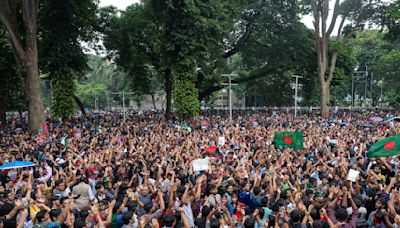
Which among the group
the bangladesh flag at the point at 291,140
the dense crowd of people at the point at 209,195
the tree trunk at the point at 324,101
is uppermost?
the tree trunk at the point at 324,101

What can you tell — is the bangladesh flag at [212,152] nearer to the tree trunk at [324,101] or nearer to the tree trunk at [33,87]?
the tree trunk at [33,87]

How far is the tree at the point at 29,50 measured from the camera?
1972 centimetres

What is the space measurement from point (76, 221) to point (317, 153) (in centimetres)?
820

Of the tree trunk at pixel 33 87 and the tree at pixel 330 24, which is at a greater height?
the tree at pixel 330 24

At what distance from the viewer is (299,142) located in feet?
36.4

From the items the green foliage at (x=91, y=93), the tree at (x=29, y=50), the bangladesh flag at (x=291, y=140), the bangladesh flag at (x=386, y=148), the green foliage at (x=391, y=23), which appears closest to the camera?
the bangladesh flag at (x=386, y=148)

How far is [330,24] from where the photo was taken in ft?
97.1

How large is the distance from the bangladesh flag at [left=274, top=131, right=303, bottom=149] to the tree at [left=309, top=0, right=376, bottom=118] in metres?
19.8

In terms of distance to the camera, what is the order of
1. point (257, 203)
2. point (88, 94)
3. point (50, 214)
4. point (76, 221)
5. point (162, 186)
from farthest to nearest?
point (88, 94) < point (162, 186) < point (257, 203) < point (50, 214) < point (76, 221)

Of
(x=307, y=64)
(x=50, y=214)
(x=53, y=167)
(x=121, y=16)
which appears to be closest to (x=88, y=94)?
(x=121, y=16)

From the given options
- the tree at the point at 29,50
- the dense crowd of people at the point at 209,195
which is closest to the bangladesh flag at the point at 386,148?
the dense crowd of people at the point at 209,195

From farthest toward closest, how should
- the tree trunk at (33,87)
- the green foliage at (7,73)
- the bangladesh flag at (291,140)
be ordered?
1. the green foliage at (7,73)
2. the tree trunk at (33,87)
3. the bangladesh flag at (291,140)

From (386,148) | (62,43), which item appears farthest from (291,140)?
(62,43)

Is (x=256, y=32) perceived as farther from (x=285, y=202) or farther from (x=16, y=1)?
(x=285, y=202)
